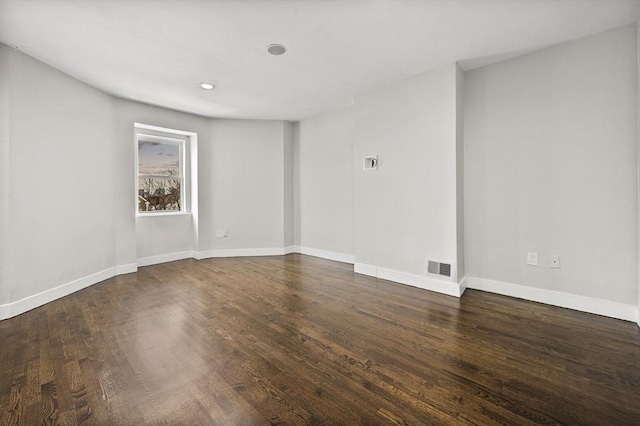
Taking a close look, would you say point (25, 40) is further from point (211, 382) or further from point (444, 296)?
point (444, 296)

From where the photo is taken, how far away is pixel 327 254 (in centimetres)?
510

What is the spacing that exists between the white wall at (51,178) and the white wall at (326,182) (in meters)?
3.02

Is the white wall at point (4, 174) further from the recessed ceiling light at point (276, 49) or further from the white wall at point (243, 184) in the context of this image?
the white wall at point (243, 184)

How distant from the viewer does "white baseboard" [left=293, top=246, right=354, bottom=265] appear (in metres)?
4.79

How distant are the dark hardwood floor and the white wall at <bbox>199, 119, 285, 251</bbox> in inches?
86.8

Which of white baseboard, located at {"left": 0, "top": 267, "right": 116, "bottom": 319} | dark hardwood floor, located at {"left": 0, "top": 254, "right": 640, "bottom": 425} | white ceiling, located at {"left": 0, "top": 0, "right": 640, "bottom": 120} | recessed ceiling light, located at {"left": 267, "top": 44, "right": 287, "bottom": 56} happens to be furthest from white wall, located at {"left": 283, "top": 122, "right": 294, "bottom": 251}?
white baseboard, located at {"left": 0, "top": 267, "right": 116, "bottom": 319}

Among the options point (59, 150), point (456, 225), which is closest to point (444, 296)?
point (456, 225)

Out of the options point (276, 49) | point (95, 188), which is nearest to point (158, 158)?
point (95, 188)

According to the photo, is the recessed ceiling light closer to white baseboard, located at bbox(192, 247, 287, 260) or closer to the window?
the window

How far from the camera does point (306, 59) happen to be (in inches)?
116

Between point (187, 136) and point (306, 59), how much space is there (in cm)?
311

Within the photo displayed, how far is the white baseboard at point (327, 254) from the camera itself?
189 inches

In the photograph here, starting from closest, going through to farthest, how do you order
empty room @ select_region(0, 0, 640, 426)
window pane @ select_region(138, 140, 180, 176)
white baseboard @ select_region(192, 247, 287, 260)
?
1. empty room @ select_region(0, 0, 640, 426)
2. window pane @ select_region(138, 140, 180, 176)
3. white baseboard @ select_region(192, 247, 287, 260)

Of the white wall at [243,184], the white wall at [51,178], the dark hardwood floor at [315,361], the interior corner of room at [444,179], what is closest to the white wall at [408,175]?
the interior corner of room at [444,179]
